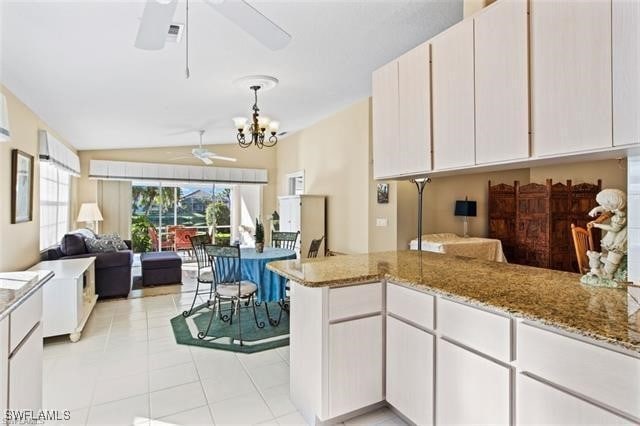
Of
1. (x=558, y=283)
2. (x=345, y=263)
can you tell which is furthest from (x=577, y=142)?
(x=345, y=263)

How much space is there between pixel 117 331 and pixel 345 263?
2.71 meters

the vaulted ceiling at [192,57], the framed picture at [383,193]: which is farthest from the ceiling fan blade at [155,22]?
the framed picture at [383,193]

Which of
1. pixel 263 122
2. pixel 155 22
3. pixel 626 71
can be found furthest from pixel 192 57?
pixel 626 71

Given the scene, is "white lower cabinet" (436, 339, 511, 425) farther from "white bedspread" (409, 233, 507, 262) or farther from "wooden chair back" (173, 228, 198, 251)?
"wooden chair back" (173, 228, 198, 251)

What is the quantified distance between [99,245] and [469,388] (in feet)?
17.0

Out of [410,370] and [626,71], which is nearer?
[626,71]

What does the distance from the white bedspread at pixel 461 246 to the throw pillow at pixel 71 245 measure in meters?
4.59

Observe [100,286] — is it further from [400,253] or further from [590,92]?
[590,92]

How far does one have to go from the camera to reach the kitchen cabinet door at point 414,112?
7.59 ft

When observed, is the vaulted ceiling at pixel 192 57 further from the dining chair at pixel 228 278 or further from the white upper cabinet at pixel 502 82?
the dining chair at pixel 228 278

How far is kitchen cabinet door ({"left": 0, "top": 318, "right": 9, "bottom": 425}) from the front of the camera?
137cm

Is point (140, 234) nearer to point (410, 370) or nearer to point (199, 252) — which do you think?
point (199, 252)

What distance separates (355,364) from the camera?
202 cm

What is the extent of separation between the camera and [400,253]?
9.73 ft
